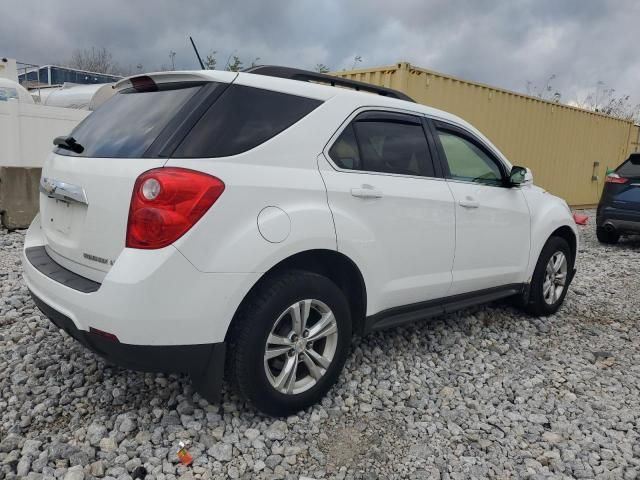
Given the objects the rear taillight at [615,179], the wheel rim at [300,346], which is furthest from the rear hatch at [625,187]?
the wheel rim at [300,346]

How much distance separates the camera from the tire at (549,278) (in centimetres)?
457

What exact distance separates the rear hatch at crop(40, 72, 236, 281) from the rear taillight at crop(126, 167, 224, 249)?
5cm

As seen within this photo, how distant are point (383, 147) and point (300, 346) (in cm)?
131

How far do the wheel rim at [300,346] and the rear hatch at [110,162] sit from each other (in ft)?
2.91

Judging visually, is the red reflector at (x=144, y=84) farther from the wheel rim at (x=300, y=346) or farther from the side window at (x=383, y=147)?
the wheel rim at (x=300, y=346)

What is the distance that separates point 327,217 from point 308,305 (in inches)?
18.2

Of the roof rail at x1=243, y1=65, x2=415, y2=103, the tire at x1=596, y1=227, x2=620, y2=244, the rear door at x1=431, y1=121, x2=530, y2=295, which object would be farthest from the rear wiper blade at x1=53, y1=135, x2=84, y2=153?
the tire at x1=596, y1=227, x2=620, y2=244

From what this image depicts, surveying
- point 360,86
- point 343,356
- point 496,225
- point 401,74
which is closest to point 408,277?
point 343,356

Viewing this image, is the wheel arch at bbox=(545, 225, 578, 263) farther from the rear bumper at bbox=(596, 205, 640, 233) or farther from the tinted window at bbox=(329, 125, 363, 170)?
the rear bumper at bbox=(596, 205, 640, 233)

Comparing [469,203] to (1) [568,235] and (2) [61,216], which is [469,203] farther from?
(2) [61,216]

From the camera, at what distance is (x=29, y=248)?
3088 mm

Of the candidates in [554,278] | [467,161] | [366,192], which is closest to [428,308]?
[366,192]

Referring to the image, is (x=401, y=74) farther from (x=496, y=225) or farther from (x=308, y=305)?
(x=308, y=305)

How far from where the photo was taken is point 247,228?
8.07 ft
